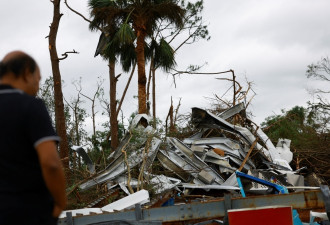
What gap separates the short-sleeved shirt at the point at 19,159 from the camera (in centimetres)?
203

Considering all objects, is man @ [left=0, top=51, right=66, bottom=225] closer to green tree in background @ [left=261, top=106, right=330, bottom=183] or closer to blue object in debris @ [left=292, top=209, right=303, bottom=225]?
blue object in debris @ [left=292, top=209, right=303, bottom=225]

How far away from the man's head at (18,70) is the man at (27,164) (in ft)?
0.20

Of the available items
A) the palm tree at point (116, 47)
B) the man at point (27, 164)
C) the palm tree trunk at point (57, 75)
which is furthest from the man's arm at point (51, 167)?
the palm tree at point (116, 47)

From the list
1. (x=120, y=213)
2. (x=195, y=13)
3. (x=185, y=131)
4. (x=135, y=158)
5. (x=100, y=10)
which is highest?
(x=195, y=13)

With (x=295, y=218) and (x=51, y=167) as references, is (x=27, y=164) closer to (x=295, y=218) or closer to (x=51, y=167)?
(x=51, y=167)

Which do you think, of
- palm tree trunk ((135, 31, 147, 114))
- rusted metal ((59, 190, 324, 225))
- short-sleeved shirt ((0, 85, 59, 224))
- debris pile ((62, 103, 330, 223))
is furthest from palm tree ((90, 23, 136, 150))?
short-sleeved shirt ((0, 85, 59, 224))

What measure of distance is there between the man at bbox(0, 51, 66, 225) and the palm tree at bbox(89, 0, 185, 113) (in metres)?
13.6

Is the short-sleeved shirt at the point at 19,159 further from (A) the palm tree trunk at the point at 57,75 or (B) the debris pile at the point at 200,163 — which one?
(A) the palm tree trunk at the point at 57,75

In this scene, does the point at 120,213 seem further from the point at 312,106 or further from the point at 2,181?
the point at 312,106

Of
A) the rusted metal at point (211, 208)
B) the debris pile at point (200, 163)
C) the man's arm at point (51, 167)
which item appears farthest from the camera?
the debris pile at point (200, 163)

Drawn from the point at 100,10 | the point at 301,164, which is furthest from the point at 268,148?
the point at 100,10

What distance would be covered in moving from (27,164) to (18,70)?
0.43 meters

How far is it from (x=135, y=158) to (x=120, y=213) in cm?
384

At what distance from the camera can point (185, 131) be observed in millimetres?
10539
